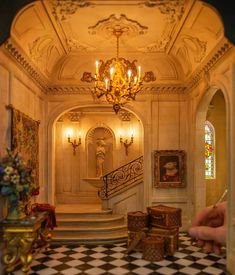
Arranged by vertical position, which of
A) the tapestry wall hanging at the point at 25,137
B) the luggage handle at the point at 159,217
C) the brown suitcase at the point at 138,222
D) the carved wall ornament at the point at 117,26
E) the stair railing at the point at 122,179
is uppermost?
the carved wall ornament at the point at 117,26

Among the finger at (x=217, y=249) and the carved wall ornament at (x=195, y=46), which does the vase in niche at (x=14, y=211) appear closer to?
the finger at (x=217, y=249)

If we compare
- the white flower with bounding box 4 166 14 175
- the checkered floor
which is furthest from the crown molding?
the checkered floor

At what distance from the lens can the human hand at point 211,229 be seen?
7664mm

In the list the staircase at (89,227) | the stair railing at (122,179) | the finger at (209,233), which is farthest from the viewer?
the stair railing at (122,179)

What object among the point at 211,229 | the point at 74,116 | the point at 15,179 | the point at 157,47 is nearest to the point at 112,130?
the point at 74,116

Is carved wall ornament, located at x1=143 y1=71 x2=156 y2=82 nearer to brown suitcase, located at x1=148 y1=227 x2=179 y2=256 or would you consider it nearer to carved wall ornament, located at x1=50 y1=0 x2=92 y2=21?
carved wall ornament, located at x1=50 y1=0 x2=92 y2=21

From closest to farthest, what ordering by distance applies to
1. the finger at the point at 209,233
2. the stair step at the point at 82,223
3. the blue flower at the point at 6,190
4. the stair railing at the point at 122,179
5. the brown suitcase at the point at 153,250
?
1. the blue flower at the point at 6,190
2. the brown suitcase at the point at 153,250
3. the finger at the point at 209,233
4. the stair step at the point at 82,223
5. the stair railing at the point at 122,179

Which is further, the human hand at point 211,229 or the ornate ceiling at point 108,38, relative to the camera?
the human hand at point 211,229

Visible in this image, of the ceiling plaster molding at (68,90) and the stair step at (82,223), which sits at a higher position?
the ceiling plaster molding at (68,90)

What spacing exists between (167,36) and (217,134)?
207 inches

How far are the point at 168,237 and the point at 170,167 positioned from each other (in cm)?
278

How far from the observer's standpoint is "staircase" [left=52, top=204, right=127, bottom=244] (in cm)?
887

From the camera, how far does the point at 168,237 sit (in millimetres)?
7785

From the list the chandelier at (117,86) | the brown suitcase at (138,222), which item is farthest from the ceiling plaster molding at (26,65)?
the brown suitcase at (138,222)
